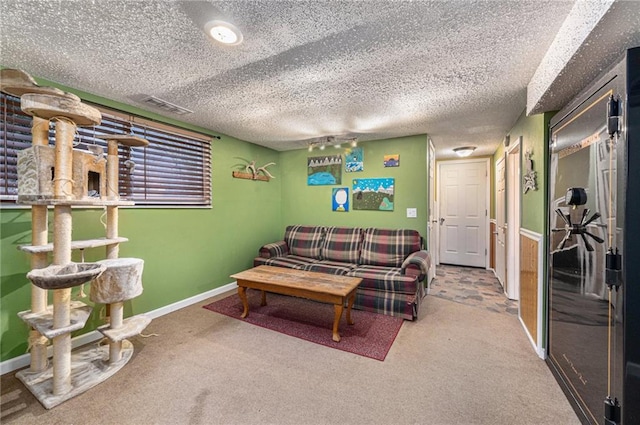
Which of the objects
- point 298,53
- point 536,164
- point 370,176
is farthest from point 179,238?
point 536,164

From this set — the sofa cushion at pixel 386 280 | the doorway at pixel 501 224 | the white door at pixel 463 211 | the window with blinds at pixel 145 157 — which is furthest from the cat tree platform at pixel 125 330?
the white door at pixel 463 211

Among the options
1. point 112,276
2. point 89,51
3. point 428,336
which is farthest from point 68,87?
point 428,336

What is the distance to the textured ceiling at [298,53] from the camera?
1.29 meters

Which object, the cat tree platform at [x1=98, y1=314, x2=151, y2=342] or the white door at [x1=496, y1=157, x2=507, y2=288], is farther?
the white door at [x1=496, y1=157, x2=507, y2=288]

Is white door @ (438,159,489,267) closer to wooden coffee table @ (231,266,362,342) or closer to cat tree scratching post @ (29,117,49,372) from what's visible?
wooden coffee table @ (231,266,362,342)

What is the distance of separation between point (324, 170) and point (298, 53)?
8.67ft

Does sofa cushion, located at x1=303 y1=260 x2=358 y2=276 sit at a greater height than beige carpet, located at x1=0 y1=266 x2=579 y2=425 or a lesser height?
greater

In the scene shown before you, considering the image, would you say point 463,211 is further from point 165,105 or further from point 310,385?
point 165,105

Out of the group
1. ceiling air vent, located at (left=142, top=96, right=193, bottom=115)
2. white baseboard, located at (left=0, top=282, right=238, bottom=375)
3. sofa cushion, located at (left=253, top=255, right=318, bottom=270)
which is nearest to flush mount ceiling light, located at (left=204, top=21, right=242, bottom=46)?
ceiling air vent, located at (left=142, top=96, right=193, bottom=115)

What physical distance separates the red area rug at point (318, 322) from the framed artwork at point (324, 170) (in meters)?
2.04

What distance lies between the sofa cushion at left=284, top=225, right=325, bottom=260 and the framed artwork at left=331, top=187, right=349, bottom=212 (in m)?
0.46

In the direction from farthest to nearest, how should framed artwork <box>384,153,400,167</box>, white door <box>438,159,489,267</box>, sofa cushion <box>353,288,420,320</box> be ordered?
1. white door <box>438,159,489,267</box>
2. framed artwork <box>384,153,400,167</box>
3. sofa cushion <box>353,288,420,320</box>

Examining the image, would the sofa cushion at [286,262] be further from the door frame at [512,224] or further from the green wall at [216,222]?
the door frame at [512,224]

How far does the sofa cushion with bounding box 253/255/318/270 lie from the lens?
3.42 m
